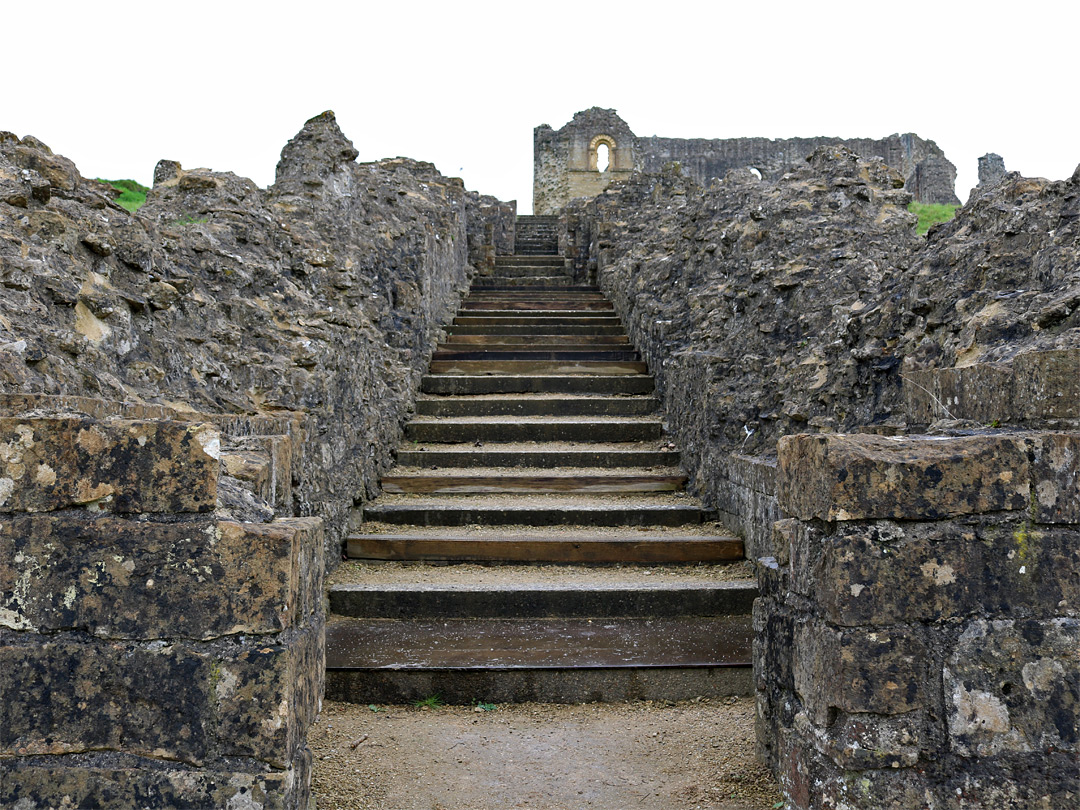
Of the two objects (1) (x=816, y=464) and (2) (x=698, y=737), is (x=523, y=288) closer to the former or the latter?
(2) (x=698, y=737)

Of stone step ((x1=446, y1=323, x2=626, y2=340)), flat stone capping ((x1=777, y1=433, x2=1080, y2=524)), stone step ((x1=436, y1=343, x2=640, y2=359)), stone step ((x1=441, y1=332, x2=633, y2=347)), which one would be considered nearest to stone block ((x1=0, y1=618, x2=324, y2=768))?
flat stone capping ((x1=777, y1=433, x2=1080, y2=524))

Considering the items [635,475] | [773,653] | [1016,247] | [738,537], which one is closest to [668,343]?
[635,475]

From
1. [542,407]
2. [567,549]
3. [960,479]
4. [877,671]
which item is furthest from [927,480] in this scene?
[542,407]

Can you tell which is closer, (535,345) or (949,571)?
(949,571)

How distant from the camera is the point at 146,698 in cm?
235

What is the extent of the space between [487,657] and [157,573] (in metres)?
2.45

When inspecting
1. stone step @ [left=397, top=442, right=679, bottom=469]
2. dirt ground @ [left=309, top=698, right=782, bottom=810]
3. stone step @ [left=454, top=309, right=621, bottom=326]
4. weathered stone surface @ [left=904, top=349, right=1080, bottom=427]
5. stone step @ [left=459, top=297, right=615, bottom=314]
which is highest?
stone step @ [left=459, top=297, right=615, bottom=314]

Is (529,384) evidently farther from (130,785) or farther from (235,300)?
(130,785)

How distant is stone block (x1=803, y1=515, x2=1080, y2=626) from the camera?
96.6 inches

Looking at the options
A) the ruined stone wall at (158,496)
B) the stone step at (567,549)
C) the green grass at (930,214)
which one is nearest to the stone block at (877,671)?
the ruined stone wall at (158,496)

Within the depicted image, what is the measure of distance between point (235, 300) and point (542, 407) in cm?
366

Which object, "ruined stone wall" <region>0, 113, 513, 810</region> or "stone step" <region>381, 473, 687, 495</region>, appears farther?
"stone step" <region>381, 473, 687, 495</region>

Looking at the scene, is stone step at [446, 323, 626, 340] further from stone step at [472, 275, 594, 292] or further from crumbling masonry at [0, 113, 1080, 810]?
crumbling masonry at [0, 113, 1080, 810]

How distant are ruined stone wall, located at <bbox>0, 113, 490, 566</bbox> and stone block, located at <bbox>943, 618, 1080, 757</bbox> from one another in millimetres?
3343
